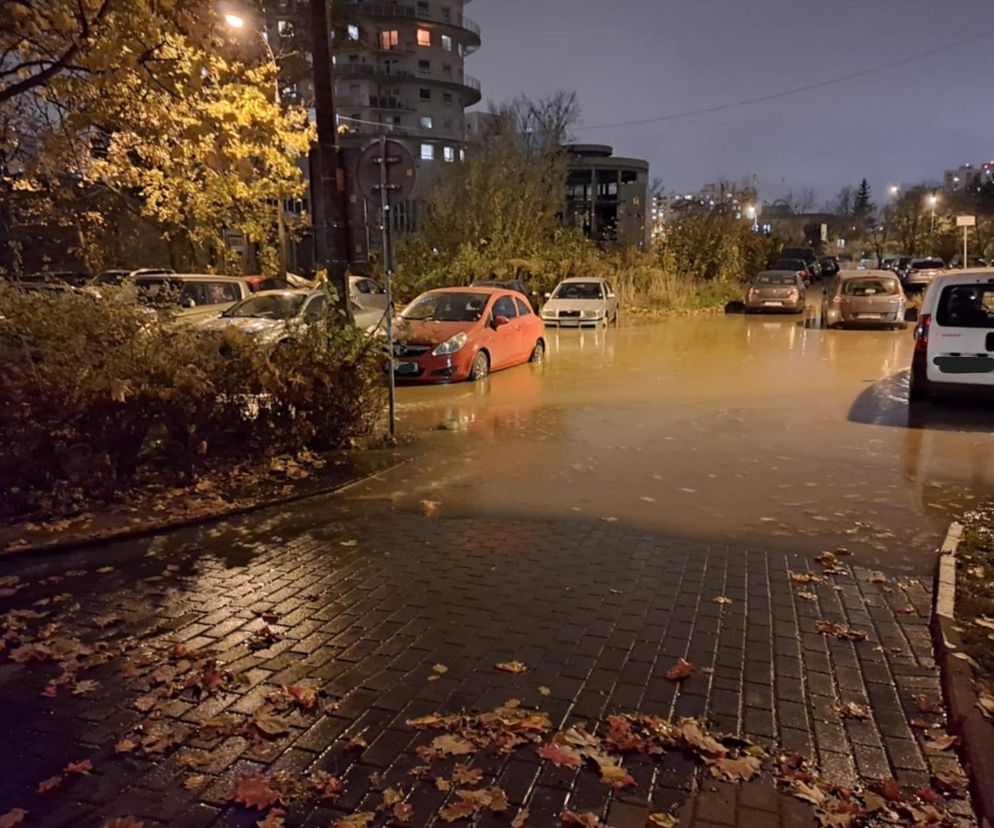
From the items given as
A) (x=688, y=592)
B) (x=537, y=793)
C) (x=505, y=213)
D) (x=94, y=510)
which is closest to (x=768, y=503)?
(x=688, y=592)

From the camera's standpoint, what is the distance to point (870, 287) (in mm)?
23438

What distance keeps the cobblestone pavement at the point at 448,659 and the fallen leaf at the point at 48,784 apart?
0.03 meters

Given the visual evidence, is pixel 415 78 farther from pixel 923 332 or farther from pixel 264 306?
pixel 923 332

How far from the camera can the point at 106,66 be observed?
768cm

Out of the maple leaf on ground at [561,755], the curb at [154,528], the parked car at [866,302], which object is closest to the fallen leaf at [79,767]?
the maple leaf on ground at [561,755]

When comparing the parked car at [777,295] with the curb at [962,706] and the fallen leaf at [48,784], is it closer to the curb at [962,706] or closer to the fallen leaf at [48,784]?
the curb at [962,706]

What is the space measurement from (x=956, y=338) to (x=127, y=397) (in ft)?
32.4

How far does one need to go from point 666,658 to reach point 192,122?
7.80m

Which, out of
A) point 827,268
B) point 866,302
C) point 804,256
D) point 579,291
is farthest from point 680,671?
point 827,268

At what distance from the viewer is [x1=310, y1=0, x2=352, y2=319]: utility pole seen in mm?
9453

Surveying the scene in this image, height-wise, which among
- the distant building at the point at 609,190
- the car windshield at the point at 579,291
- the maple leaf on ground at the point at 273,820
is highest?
the distant building at the point at 609,190

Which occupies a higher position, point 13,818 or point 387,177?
point 387,177

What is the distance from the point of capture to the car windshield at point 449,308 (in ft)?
48.2

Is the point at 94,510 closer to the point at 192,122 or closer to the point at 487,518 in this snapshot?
the point at 487,518
